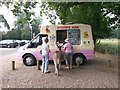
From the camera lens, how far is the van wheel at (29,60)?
583 inches

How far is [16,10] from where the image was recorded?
14.0 meters

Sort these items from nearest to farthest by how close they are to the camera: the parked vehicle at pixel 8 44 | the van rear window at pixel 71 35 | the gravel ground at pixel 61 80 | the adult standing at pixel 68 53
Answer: the gravel ground at pixel 61 80
the adult standing at pixel 68 53
the van rear window at pixel 71 35
the parked vehicle at pixel 8 44

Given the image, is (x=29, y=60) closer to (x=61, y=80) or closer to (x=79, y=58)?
(x=79, y=58)

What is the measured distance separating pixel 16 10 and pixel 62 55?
3.60 meters

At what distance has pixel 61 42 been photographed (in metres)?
15.1

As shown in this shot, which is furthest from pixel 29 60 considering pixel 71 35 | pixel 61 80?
pixel 61 80

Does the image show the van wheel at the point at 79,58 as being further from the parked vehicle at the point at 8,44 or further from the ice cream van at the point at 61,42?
the parked vehicle at the point at 8,44

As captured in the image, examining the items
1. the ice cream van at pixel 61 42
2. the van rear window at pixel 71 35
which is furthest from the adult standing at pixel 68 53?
the van rear window at pixel 71 35

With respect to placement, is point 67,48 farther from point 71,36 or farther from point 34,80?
point 34,80

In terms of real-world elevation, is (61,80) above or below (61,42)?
below

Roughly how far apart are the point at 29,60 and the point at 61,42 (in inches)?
86.3

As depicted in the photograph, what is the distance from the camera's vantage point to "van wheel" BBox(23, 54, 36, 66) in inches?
583

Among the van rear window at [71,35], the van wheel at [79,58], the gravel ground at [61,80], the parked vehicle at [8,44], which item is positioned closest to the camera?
the gravel ground at [61,80]

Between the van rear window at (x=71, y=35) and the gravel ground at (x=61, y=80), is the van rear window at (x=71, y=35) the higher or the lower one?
the higher one
